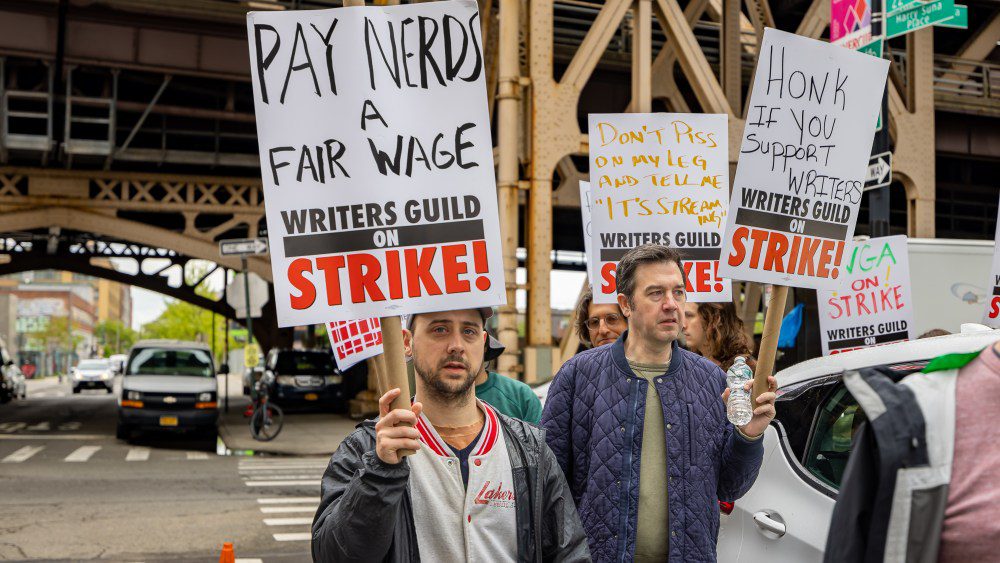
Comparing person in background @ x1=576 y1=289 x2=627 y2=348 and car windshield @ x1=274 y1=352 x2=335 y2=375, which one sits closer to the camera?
person in background @ x1=576 y1=289 x2=627 y2=348

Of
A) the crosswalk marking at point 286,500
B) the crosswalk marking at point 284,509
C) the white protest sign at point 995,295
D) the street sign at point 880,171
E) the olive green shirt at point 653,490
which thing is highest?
the street sign at point 880,171

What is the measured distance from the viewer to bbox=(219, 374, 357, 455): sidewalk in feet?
64.2

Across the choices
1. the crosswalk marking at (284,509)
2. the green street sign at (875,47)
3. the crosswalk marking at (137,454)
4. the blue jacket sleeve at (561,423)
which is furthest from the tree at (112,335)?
the blue jacket sleeve at (561,423)

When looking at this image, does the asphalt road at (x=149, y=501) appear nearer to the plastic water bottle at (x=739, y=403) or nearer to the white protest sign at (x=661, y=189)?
the white protest sign at (x=661, y=189)

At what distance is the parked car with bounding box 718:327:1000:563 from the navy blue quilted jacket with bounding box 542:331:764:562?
1.41 feet

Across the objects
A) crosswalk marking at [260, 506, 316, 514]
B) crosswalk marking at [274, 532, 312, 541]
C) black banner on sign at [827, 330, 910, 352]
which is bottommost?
crosswalk marking at [260, 506, 316, 514]

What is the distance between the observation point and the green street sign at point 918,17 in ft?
33.0

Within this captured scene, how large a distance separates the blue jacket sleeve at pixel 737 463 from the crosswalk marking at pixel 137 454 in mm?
15092

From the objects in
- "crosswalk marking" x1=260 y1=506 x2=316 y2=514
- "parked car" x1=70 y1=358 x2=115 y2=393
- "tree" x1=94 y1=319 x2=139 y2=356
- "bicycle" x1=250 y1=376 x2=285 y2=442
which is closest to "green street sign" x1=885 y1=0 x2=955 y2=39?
"crosswalk marking" x1=260 y1=506 x2=316 y2=514

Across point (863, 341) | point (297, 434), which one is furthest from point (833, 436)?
point (297, 434)

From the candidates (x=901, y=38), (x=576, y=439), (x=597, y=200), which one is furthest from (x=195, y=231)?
(x=576, y=439)

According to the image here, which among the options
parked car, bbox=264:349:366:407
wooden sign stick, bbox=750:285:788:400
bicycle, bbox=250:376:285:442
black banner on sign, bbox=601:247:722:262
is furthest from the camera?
parked car, bbox=264:349:366:407

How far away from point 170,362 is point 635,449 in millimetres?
18902

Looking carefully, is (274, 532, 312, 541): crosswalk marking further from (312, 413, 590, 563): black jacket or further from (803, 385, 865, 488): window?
(312, 413, 590, 563): black jacket
